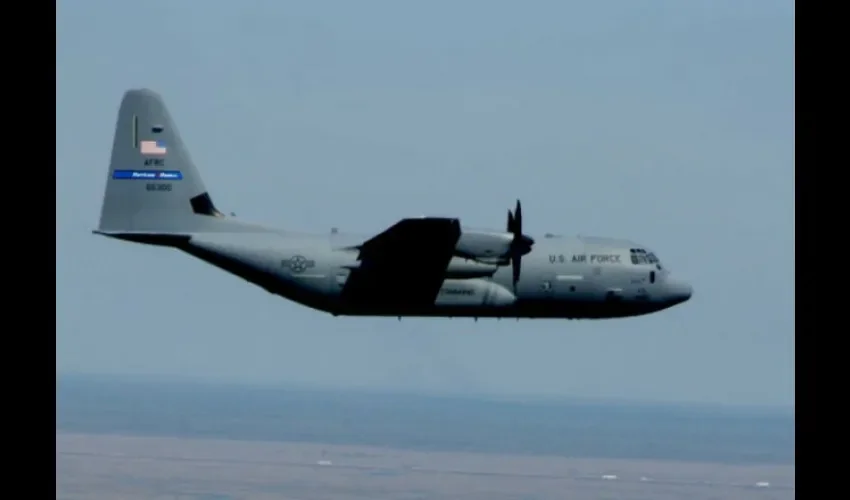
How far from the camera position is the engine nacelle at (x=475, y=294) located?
43781 millimetres

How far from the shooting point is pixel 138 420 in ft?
635

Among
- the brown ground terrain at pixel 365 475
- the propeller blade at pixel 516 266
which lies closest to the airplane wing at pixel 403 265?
the propeller blade at pixel 516 266

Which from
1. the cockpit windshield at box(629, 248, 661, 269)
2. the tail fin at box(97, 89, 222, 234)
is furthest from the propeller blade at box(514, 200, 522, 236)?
the tail fin at box(97, 89, 222, 234)

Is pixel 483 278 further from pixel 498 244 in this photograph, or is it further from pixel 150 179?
pixel 150 179

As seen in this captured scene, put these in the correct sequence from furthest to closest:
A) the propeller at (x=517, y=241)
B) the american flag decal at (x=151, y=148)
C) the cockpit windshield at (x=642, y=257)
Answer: the american flag decal at (x=151, y=148) < the cockpit windshield at (x=642, y=257) < the propeller at (x=517, y=241)

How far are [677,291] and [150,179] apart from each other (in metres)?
16.4

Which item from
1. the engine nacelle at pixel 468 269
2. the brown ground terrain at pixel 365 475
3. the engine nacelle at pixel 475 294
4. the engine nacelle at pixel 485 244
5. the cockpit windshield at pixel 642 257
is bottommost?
the brown ground terrain at pixel 365 475

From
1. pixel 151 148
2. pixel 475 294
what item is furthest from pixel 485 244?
pixel 151 148

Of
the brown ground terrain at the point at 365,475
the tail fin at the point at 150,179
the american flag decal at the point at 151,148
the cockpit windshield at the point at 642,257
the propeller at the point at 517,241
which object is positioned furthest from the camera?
the brown ground terrain at the point at 365,475

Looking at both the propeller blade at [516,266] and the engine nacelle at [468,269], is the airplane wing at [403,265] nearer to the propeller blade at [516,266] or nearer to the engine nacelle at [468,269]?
the engine nacelle at [468,269]

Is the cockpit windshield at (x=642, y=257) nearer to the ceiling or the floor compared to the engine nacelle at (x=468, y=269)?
nearer to the ceiling
